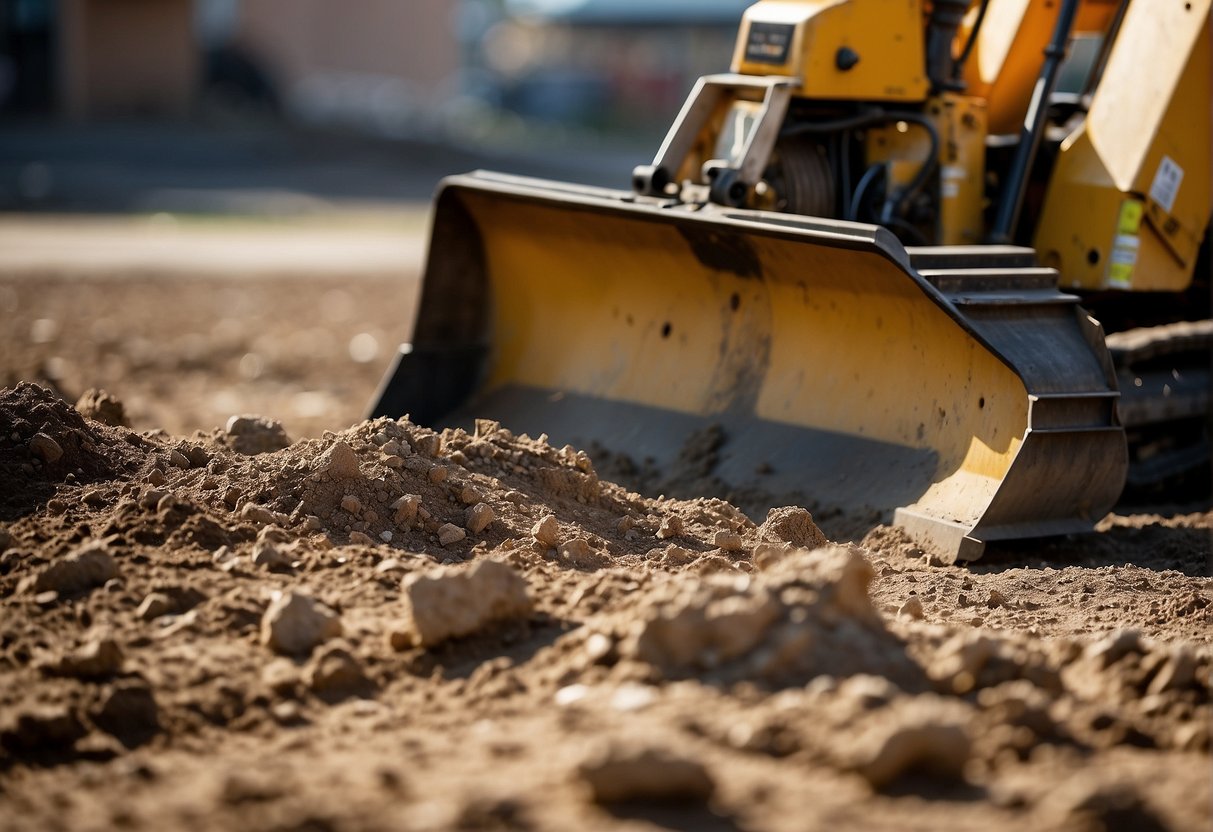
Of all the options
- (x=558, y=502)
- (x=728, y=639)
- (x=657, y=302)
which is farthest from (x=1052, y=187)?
(x=728, y=639)

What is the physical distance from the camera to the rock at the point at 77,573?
4340 millimetres

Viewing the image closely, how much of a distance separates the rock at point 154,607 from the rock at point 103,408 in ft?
7.30

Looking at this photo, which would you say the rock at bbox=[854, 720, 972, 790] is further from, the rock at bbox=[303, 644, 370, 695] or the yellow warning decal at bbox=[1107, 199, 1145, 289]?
the yellow warning decal at bbox=[1107, 199, 1145, 289]

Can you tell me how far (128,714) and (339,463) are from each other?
148 centimetres

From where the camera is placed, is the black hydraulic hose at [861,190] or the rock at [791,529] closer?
the rock at [791,529]

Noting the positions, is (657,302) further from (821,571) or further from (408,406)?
(821,571)

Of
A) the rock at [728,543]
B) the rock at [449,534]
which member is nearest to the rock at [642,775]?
the rock at [449,534]

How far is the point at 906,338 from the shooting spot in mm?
6000

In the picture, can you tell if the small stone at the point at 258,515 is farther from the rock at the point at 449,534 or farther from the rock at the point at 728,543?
the rock at the point at 728,543

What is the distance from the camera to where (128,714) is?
12.3ft

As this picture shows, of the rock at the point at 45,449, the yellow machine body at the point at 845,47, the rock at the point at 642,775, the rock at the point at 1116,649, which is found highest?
the yellow machine body at the point at 845,47

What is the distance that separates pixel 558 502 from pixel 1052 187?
97.9 inches

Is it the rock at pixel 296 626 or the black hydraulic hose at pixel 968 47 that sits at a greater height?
the black hydraulic hose at pixel 968 47

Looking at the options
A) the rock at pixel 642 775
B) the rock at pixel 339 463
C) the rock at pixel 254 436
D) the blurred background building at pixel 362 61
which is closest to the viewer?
the rock at pixel 642 775
